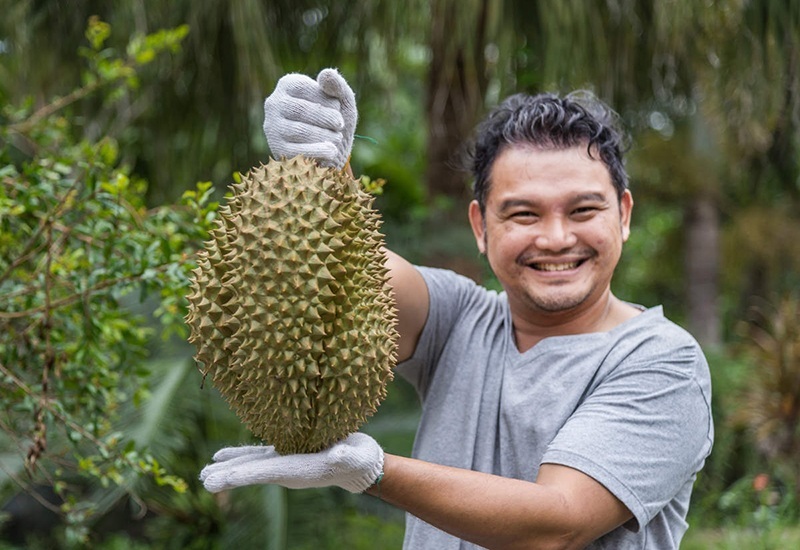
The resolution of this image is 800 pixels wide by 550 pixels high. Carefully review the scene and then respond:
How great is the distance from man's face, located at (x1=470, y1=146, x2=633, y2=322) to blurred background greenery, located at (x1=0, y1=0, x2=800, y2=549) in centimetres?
68

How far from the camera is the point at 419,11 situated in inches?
123

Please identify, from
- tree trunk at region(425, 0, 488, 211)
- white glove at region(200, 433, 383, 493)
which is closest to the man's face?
white glove at region(200, 433, 383, 493)

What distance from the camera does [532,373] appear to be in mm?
1808

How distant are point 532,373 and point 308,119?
0.72 m

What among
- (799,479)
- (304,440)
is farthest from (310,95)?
(799,479)

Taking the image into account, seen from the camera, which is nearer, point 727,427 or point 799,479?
point 799,479

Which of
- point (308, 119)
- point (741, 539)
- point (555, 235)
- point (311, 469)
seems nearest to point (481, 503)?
point (311, 469)

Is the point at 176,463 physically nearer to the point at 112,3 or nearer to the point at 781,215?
the point at 112,3

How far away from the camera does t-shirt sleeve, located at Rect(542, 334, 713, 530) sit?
155cm

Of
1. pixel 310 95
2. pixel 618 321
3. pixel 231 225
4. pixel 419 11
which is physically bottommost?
pixel 618 321

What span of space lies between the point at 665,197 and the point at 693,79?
→ 332 centimetres

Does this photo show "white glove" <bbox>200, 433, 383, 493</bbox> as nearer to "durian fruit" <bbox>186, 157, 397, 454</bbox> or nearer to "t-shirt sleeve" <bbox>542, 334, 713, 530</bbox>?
"durian fruit" <bbox>186, 157, 397, 454</bbox>

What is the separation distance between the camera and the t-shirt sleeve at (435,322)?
1952 millimetres

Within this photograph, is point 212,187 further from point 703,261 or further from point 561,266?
point 703,261
